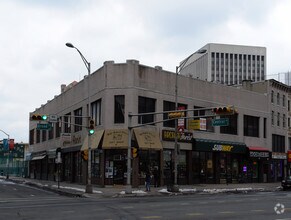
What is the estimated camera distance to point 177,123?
3772 centimetres

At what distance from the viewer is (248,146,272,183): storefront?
172 ft

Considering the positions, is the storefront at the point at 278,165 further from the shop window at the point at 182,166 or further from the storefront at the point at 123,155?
the storefront at the point at 123,155

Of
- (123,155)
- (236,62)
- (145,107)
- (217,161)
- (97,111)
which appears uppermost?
(236,62)

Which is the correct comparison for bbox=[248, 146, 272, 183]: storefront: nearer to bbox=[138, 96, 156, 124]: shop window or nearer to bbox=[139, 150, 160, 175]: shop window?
bbox=[139, 150, 160, 175]: shop window

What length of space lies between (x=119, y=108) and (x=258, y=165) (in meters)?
22.1

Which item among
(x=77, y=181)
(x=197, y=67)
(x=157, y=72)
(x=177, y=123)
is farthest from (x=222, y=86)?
(x=197, y=67)

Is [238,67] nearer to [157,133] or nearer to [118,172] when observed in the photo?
[157,133]

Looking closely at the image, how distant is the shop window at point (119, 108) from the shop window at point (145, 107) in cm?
160

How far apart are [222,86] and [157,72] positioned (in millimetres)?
10118

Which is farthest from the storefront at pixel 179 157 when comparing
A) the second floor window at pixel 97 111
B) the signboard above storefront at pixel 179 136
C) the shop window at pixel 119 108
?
the second floor window at pixel 97 111

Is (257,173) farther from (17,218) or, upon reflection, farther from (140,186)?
(17,218)

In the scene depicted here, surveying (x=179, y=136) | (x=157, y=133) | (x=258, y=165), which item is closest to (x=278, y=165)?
(x=258, y=165)

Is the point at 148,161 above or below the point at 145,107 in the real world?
below

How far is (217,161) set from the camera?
4853 cm
